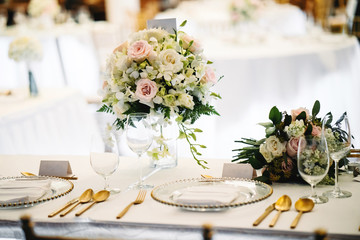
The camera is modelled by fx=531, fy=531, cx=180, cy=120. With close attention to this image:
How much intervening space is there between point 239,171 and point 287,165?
161 mm

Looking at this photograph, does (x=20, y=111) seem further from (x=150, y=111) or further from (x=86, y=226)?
(x=86, y=226)

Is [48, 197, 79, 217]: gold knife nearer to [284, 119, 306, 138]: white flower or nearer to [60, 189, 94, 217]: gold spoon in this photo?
[60, 189, 94, 217]: gold spoon

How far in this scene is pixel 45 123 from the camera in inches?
134

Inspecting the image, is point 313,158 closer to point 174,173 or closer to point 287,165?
point 287,165

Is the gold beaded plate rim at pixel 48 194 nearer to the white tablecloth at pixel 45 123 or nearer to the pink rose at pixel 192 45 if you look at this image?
the pink rose at pixel 192 45

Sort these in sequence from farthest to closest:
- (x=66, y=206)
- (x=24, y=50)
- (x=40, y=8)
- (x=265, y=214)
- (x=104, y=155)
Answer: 1. (x=40, y=8)
2. (x=24, y=50)
3. (x=104, y=155)
4. (x=66, y=206)
5. (x=265, y=214)

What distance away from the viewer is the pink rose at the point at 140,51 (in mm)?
1750

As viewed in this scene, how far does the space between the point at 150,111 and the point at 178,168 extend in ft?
1.00

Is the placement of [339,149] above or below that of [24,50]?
below

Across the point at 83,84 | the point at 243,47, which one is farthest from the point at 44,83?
the point at 243,47

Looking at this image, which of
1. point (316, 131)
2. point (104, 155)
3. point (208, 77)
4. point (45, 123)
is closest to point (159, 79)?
point (208, 77)

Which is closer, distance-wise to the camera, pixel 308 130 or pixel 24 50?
pixel 308 130

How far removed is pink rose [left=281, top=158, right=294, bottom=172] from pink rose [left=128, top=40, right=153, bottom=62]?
57 centimetres

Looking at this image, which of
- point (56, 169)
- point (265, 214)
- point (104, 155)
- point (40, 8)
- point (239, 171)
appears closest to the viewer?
point (265, 214)
